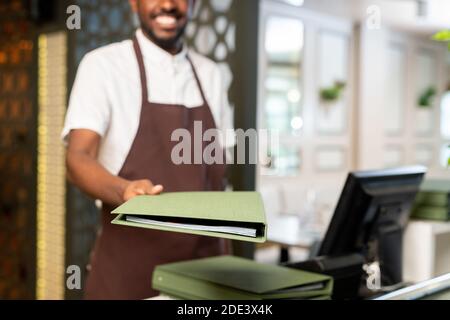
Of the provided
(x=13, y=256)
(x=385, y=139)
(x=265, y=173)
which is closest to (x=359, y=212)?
(x=13, y=256)

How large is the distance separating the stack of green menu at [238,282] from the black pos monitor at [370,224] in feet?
0.32

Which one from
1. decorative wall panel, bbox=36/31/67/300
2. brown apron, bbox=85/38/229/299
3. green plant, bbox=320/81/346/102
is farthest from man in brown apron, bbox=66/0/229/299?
green plant, bbox=320/81/346/102

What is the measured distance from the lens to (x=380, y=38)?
681cm

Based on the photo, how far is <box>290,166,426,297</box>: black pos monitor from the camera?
1.37 metres

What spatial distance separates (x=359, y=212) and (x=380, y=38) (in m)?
5.78

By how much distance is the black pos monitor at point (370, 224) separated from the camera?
1.37 m

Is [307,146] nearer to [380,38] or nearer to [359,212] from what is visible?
[380,38]

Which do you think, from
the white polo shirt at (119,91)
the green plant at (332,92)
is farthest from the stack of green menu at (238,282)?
the green plant at (332,92)

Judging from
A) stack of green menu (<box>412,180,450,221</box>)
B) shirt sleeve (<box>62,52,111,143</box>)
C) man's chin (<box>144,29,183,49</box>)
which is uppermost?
man's chin (<box>144,29,183,49</box>)

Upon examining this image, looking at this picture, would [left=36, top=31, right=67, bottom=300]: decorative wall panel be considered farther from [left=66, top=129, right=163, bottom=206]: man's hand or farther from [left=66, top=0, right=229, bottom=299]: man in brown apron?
[left=66, top=129, right=163, bottom=206]: man's hand

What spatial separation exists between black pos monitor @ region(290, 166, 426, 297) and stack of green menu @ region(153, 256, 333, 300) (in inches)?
3.8

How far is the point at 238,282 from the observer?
1.12 meters

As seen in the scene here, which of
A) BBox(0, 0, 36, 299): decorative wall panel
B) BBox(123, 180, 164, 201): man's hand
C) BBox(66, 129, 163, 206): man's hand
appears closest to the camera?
BBox(123, 180, 164, 201): man's hand

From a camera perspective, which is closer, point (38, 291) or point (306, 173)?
point (38, 291)
